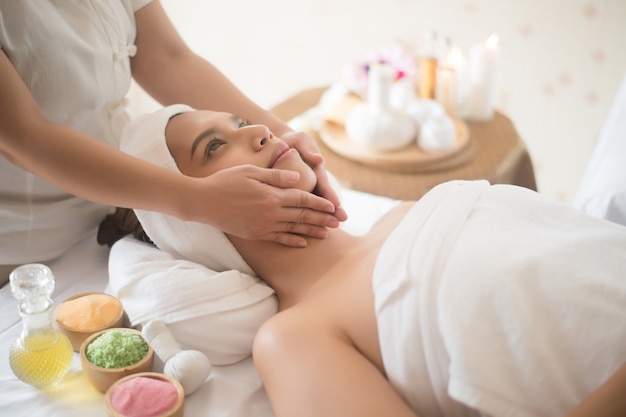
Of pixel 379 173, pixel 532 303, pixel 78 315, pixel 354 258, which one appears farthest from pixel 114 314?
pixel 379 173

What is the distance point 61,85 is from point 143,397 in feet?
2.00

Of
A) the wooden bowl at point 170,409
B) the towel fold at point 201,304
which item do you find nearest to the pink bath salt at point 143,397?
the wooden bowl at point 170,409

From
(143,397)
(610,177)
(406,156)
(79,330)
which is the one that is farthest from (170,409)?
(406,156)

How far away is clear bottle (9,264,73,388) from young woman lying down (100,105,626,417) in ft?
1.09

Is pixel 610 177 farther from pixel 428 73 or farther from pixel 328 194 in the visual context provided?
pixel 428 73

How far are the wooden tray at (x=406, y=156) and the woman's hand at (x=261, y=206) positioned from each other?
0.88 meters

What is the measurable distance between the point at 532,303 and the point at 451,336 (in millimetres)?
127

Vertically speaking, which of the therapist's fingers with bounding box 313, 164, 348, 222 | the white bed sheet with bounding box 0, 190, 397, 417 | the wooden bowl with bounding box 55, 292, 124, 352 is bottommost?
the white bed sheet with bounding box 0, 190, 397, 417

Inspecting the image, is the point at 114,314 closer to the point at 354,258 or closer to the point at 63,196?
the point at 63,196

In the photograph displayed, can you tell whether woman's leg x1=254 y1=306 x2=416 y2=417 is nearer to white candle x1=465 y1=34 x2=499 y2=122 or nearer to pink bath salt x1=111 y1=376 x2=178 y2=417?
pink bath salt x1=111 y1=376 x2=178 y2=417

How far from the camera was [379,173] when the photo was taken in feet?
6.79

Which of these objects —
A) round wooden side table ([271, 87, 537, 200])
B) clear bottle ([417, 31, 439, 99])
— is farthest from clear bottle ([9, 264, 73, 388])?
clear bottle ([417, 31, 439, 99])

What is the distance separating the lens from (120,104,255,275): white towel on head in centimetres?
122

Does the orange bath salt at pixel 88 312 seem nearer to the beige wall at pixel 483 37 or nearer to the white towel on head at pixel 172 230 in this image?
the white towel on head at pixel 172 230
